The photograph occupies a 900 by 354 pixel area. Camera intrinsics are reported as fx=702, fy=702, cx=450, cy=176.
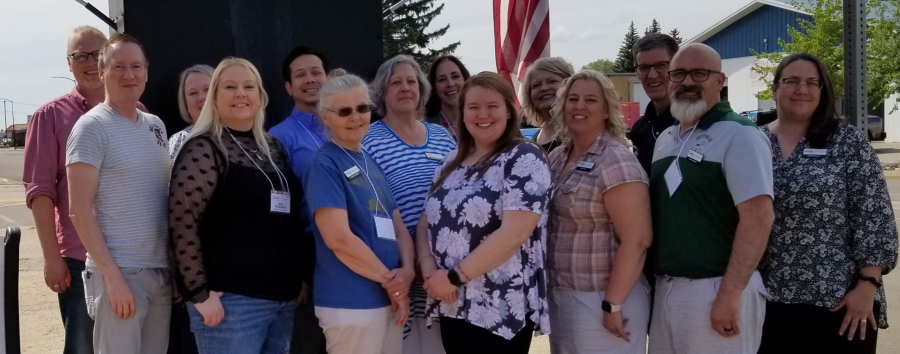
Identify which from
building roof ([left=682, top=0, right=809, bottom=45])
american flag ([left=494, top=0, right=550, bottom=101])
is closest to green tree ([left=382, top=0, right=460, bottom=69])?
building roof ([left=682, top=0, right=809, bottom=45])

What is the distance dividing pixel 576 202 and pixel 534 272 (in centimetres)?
33

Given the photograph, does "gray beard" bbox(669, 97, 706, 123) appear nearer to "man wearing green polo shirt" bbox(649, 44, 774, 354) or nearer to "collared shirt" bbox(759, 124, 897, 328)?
"man wearing green polo shirt" bbox(649, 44, 774, 354)

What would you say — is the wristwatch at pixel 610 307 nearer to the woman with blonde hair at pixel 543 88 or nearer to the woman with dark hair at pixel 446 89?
the woman with blonde hair at pixel 543 88

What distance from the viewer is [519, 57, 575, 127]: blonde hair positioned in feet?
12.8

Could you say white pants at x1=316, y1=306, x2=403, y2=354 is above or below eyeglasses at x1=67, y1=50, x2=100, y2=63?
below

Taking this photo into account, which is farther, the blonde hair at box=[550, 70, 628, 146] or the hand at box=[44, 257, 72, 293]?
the hand at box=[44, 257, 72, 293]

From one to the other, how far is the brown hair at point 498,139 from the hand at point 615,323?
30.1 inches

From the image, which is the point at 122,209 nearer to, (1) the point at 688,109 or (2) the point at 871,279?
(1) the point at 688,109

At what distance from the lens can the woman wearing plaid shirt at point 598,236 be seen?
277cm

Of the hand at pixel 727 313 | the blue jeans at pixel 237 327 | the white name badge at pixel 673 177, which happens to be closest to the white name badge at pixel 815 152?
the white name badge at pixel 673 177

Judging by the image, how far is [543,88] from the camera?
3883mm

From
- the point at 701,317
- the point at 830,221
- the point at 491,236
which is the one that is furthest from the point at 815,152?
the point at 491,236

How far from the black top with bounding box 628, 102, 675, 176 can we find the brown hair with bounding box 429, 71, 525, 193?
0.88m

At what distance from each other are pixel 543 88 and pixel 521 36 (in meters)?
2.41
